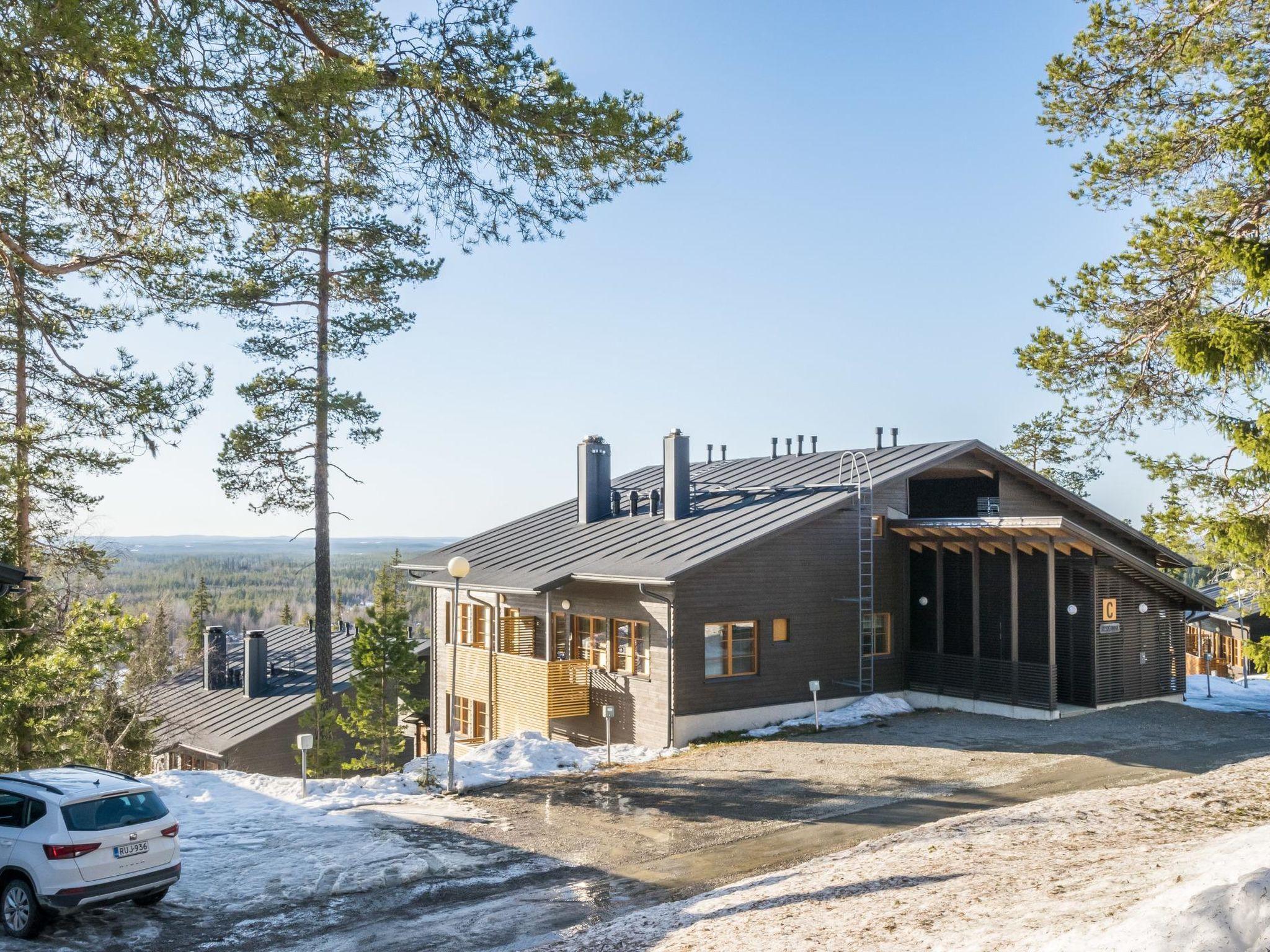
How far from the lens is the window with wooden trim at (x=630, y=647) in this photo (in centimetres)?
2106

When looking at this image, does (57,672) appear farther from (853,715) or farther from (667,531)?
(853,715)

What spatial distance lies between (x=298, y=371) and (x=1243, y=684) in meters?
28.2

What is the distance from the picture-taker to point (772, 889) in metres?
9.65

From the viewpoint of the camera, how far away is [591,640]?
904 inches

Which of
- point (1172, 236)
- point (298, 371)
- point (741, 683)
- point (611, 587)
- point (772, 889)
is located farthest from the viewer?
point (298, 371)

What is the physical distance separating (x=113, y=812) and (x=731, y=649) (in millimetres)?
13591

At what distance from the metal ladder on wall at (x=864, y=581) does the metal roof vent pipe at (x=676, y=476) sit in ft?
13.9

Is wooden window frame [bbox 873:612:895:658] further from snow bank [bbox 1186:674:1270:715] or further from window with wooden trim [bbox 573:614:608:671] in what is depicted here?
snow bank [bbox 1186:674:1270:715]

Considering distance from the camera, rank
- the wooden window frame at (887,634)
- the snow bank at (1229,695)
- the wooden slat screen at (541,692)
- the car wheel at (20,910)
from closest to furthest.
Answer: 1. the car wheel at (20,910)
2. the wooden slat screen at (541,692)
3. the snow bank at (1229,695)
4. the wooden window frame at (887,634)

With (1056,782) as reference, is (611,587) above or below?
above

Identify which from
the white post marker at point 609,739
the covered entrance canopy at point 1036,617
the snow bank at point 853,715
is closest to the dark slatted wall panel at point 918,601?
the covered entrance canopy at point 1036,617

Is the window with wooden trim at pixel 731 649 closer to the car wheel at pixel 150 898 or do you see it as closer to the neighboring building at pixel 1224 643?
the car wheel at pixel 150 898

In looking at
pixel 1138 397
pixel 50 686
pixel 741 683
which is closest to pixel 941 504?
pixel 741 683

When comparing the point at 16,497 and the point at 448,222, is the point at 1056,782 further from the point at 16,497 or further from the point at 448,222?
the point at 16,497
